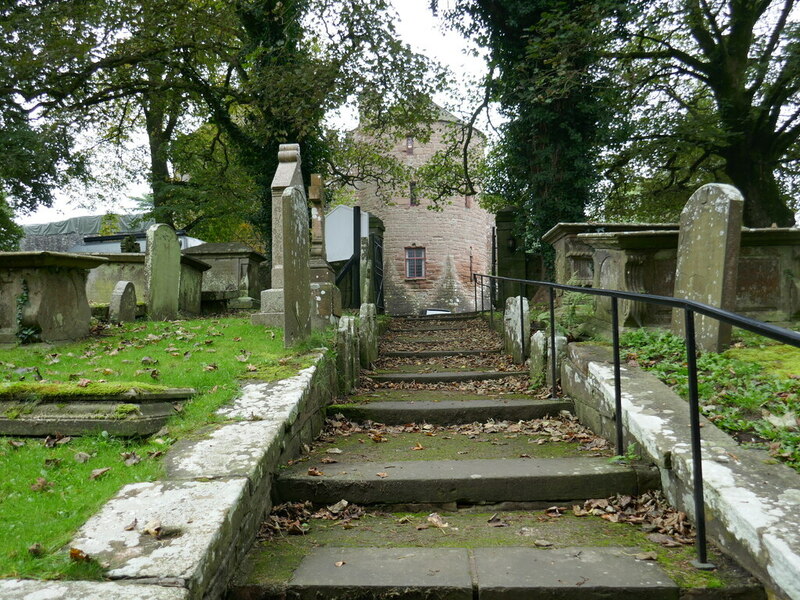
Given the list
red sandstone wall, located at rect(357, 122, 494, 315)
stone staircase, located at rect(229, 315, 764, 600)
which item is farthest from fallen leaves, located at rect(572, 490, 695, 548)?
red sandstone wall, located at rect(357, 122, 494, 315)

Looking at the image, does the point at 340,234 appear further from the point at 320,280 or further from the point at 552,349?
the point at 552,349

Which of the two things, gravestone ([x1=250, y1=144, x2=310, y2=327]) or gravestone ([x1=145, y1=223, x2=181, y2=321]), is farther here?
gravestone ([x1=145, y1=223, x2=181, y2=321])

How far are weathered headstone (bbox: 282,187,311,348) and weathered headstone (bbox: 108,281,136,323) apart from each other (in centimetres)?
497

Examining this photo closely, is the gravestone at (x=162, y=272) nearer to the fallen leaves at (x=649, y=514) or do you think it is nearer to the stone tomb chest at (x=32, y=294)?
the stone tomb chest at (x=32, y=294)

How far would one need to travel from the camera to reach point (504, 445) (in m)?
4.31

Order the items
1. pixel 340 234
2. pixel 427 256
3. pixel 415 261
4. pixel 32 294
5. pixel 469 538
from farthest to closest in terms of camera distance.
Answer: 1. pixel 415 261
2. pixel 427 256
3. pixel 340 234
4. pixel 32 294
5. pixel 469 538

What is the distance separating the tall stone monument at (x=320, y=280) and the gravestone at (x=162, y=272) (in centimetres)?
284

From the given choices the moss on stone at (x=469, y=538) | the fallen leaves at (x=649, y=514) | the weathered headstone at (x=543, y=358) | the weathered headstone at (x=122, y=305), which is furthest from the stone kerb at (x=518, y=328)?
the weathered headstone at (x=122, y=305)

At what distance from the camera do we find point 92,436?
3781 millimetres

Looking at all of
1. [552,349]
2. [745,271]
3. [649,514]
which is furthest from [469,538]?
[745,271]

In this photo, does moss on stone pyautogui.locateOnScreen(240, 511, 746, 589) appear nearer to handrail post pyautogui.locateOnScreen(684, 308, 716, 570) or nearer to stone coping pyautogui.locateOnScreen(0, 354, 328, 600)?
handrail post pyautogui.locateOnScreen(684, 308, 716, 570)

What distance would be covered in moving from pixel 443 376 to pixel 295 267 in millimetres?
1983

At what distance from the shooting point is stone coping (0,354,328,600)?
2.14 metres

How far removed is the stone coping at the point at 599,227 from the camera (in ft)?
30.2
